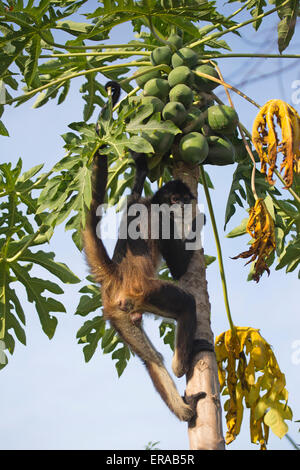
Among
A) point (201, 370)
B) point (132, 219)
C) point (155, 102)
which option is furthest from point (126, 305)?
point (155, 102)

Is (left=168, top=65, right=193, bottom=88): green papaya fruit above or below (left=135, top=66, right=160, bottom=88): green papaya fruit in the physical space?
below

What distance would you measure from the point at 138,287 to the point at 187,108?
53.1 inches

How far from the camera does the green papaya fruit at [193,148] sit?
407 cm

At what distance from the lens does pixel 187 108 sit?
171 inches

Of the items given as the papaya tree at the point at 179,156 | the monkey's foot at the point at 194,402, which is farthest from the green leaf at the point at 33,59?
the monkey's foot at the point at 194,402

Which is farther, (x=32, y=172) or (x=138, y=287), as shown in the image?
(x=32, y=172)

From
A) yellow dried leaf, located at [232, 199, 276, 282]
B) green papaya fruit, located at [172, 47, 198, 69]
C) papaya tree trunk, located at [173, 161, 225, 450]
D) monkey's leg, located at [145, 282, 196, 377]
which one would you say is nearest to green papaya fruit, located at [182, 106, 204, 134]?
papaya tree trunk, located at [173, 161, 225, 450]

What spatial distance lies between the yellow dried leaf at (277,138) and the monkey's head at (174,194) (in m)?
0.67

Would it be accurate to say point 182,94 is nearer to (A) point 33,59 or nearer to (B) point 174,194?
(B) point 174,194

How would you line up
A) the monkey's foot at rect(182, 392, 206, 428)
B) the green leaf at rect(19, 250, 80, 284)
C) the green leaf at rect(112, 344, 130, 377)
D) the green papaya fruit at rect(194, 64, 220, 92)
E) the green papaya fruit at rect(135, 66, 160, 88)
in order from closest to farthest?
the monkey's foot at rect(182, 392, 206, 428)
the green papaya fruit at rect(194, 64, 220, 92)
the green papaya fruit at rect(135, 66, 160, 88)
the green leaf at rect(19, 250, 80, 284)
the green leaf at rect(112, 344, 130, 377)

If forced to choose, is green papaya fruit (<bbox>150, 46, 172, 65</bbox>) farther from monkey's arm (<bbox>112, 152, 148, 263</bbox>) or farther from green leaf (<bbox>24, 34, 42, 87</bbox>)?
green leaf (<bbox>24, 34, 42, 87</bbox>)

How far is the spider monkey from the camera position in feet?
13.3

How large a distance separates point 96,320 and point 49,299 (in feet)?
2.42

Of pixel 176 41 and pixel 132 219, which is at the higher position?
pixel 176 41
